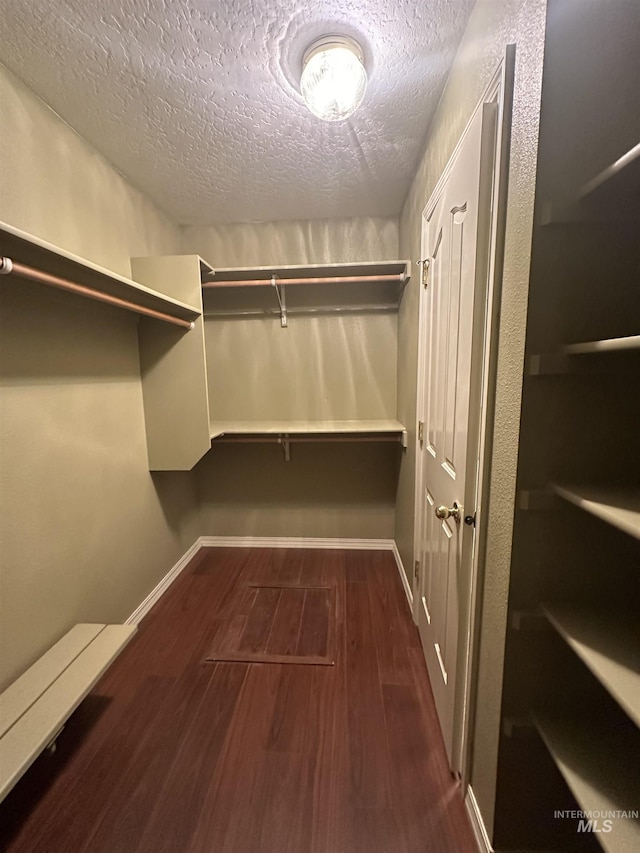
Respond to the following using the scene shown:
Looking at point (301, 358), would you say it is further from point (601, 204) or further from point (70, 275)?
point (601, 204)

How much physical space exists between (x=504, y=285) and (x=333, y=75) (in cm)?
109

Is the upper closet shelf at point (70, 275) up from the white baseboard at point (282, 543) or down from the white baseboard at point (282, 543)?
up

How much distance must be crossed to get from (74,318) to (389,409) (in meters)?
A: 2.06

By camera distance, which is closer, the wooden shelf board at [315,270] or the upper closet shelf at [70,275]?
the upper closet shelf at [70,275]

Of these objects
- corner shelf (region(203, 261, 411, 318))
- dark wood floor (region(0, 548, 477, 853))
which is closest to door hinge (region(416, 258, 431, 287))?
corner shelf (region(203, 261, 411, 318))

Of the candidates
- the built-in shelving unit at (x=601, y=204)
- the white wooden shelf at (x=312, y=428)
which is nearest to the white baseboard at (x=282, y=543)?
the white wooden shelf at (x=312, y=428)

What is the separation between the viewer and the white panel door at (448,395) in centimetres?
101

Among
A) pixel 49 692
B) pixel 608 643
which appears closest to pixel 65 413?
pixel 49 692

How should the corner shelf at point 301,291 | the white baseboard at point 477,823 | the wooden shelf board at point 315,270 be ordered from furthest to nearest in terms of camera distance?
the corner shelf at point 301,291 → the wooden shelf board at point 315,270 → the white baseboard at point 477,823

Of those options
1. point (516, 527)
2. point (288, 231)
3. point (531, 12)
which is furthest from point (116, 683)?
point (288, 231)

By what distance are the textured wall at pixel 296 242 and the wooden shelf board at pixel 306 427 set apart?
4.03 ft

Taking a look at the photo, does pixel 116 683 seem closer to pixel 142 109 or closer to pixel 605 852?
pixel 605 852

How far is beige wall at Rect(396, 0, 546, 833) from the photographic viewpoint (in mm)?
749

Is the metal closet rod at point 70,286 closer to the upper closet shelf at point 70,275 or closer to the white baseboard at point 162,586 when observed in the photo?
the upper closet shelf at point 70,275
